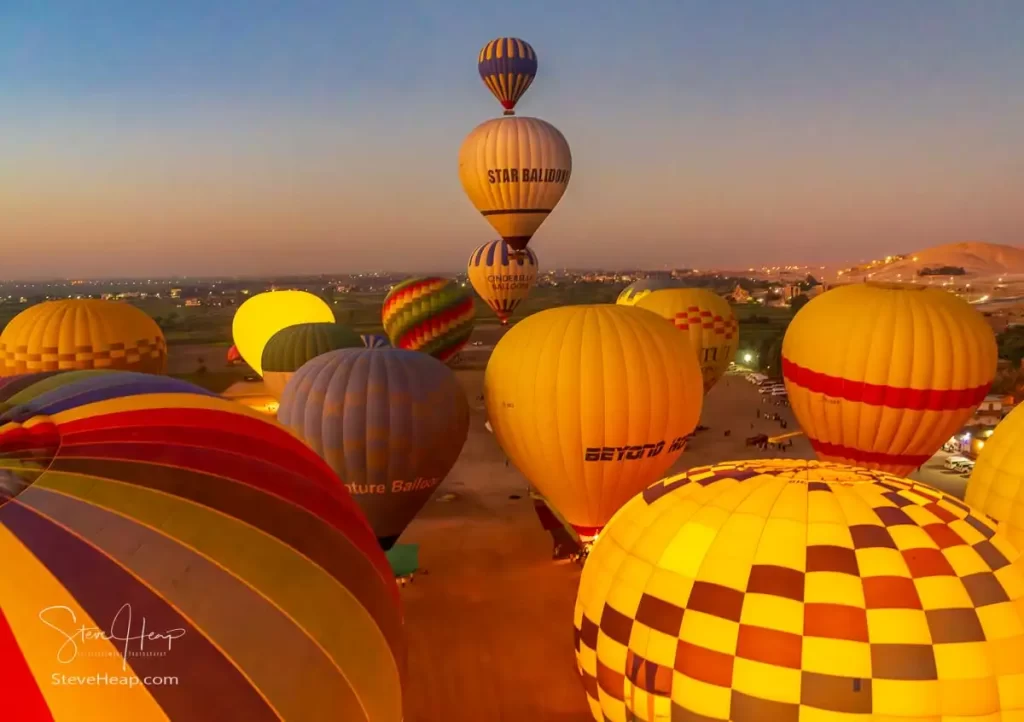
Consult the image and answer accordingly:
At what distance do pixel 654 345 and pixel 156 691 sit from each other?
9.06 metres

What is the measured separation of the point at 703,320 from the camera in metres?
21.0

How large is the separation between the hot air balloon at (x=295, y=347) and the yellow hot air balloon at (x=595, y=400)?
932cm

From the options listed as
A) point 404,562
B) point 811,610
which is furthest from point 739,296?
point 811,610

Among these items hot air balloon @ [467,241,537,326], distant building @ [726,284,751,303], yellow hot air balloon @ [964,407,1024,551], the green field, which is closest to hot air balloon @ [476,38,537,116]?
hot air balloon @ [467,241,537,326]

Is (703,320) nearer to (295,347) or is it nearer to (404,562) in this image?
(295,347)

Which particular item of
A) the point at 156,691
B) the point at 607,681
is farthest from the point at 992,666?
the point at 156,691

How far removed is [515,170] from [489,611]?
17.3m

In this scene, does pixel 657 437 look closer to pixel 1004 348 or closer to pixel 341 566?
pixel 341 566

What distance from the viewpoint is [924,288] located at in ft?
44.7

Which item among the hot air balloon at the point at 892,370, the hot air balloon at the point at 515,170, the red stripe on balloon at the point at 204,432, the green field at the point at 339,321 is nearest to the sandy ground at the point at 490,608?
the red stripe on balloon at the point at 204,432

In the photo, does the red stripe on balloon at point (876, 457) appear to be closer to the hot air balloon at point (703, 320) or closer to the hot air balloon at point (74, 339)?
the hot air balloon at point (703, 320)

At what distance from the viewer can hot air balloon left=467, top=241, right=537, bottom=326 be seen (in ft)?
111

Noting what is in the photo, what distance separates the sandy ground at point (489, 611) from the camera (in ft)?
30.1

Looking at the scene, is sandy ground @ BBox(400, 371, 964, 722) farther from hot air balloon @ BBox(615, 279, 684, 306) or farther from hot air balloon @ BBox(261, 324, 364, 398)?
hot air balloon @ BBox(615, 279, 684, 306)
